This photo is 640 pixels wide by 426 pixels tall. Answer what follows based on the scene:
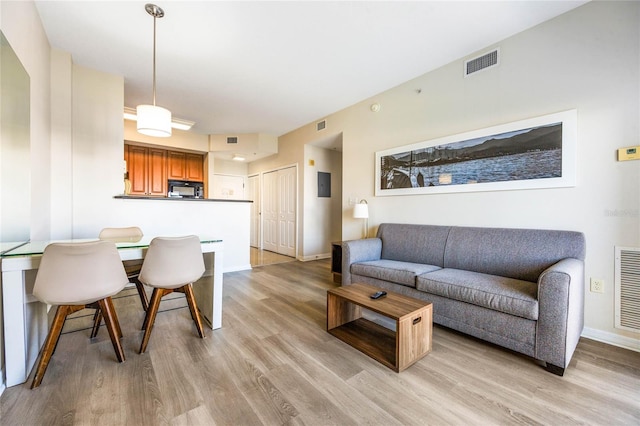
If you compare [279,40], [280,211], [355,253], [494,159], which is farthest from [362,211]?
[280,211]

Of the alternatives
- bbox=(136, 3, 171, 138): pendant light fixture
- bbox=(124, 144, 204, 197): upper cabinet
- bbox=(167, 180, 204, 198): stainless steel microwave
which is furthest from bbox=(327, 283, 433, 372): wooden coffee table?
bbox=(124, 144, 204, 197): upper cabinet

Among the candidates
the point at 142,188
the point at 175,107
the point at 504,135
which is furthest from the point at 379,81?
the point at 142,188

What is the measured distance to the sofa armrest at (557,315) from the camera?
1628 mm

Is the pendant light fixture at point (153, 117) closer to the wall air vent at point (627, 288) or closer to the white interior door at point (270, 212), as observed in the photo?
the wall air vent at point (627, 288)

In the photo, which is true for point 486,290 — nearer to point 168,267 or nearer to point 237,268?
point 168,267

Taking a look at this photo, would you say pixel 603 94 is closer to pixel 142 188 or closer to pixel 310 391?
pixel 310 391

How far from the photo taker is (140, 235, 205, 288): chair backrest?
194cm

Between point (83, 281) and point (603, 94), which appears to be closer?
point (83, 281)

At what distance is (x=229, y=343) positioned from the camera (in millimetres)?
2051

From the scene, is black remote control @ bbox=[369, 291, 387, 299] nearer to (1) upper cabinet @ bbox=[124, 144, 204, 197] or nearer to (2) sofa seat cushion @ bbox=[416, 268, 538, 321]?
(2) sofa seat cushion @ bbox=[416, 268, 538, 321]

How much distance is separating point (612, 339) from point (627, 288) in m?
0.42

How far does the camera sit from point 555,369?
167 cm

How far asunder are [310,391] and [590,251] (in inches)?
97.4

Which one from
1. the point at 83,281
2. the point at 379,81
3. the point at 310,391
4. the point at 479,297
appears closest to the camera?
the point at 310,391
